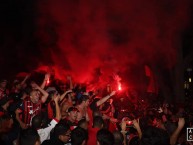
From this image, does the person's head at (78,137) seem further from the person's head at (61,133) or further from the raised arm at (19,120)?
the raised arm at (19,120)

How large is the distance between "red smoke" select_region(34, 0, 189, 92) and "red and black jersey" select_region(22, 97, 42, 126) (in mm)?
5177

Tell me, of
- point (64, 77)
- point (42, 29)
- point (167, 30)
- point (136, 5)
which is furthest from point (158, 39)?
point (42, 29)

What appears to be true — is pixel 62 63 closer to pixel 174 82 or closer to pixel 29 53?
pixel 29 53

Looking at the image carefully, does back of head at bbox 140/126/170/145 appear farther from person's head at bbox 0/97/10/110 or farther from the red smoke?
the red smoke

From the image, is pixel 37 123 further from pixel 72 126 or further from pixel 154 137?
pixel 154 137

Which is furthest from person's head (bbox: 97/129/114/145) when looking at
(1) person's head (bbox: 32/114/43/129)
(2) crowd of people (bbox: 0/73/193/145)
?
(1) person's head (bbox: 32/114/43/129)

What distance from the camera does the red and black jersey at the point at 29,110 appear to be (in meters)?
5.02

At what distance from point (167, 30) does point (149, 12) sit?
1.02 m

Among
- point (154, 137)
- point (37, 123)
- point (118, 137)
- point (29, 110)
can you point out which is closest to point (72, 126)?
point (37, 123)

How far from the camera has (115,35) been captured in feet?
37.5

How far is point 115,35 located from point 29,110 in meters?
6.97

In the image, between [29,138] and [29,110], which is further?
[29,110]

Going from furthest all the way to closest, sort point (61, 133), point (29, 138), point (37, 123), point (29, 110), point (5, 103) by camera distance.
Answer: point (29, 110)
point (5, 103)
point (37, 123)
point (61, 133)
point (29, 138)

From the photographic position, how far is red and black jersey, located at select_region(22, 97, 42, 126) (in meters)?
5.02
